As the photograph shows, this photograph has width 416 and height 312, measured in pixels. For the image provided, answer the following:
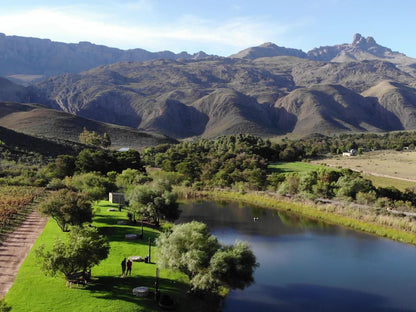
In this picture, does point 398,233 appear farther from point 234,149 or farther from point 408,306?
point 234,149

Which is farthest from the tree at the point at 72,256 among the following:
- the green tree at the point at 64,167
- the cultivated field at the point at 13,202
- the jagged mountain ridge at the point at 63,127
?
the jagged mountain ridge at the point at 63,127

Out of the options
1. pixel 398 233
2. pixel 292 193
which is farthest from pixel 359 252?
pixel 292 193

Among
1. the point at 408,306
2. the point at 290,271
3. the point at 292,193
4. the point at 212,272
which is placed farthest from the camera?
the point at 292,193

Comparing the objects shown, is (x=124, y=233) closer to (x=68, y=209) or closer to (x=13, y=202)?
(x=68, y=209)

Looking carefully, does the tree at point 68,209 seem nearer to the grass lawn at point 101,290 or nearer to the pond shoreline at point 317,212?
the grass lawn at point 101,290

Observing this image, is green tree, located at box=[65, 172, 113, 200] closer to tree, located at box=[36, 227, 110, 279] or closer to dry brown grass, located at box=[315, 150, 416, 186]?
tree, located at box=[36, 227, 110, 279]

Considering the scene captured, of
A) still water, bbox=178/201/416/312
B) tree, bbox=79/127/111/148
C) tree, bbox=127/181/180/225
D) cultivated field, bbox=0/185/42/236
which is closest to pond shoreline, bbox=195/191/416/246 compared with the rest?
still water, bbox=178/201/416/312
